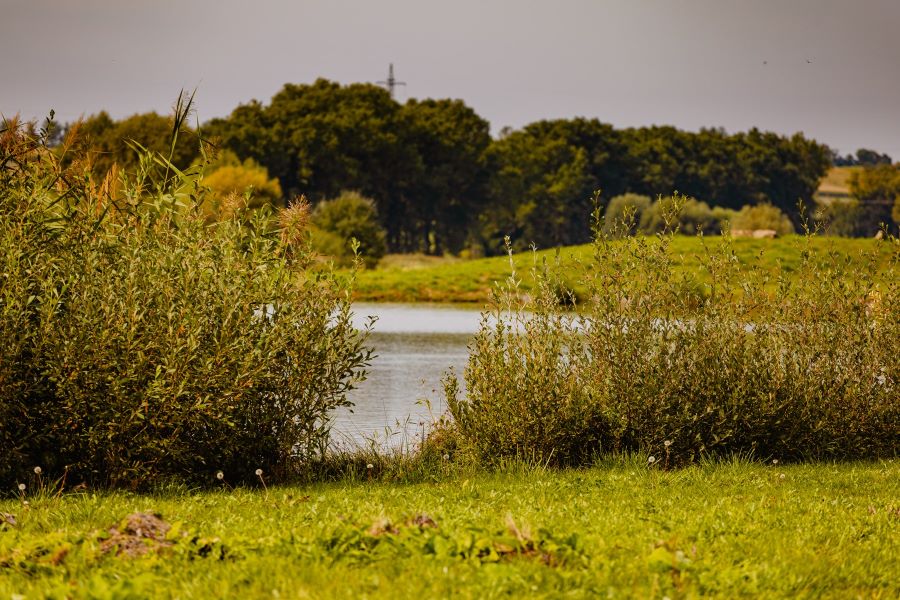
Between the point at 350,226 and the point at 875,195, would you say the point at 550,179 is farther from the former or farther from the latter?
the point at 875,195

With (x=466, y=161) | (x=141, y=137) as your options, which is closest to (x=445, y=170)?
(x=466, y=161)

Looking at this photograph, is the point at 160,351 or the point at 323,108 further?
the point at 323,108

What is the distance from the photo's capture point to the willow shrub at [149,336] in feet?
32.4

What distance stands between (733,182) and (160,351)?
4366 inches

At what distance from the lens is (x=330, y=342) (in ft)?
37.2

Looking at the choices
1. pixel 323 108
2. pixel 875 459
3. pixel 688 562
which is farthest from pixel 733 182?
pixel 688 562

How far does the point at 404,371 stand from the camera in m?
24.0

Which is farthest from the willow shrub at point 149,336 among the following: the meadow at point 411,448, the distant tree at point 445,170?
the distant tree at point 445,170

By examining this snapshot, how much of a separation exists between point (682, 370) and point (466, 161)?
82023 millimetres

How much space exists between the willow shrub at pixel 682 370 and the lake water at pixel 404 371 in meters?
1.30

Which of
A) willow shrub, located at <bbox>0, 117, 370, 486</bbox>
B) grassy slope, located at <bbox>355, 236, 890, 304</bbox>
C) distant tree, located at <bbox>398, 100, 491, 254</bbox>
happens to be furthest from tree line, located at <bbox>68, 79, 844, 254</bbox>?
willow shrub, located at <bbox>0, 117, 370, 486</bbox>

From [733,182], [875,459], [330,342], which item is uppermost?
[733,182]

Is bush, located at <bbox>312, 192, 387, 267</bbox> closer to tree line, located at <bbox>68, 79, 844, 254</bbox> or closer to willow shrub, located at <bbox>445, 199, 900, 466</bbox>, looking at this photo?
tree line, located at <bbox>68, 79, 844, 254</bbox>

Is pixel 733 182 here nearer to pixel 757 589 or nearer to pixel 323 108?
pixel 323 108
